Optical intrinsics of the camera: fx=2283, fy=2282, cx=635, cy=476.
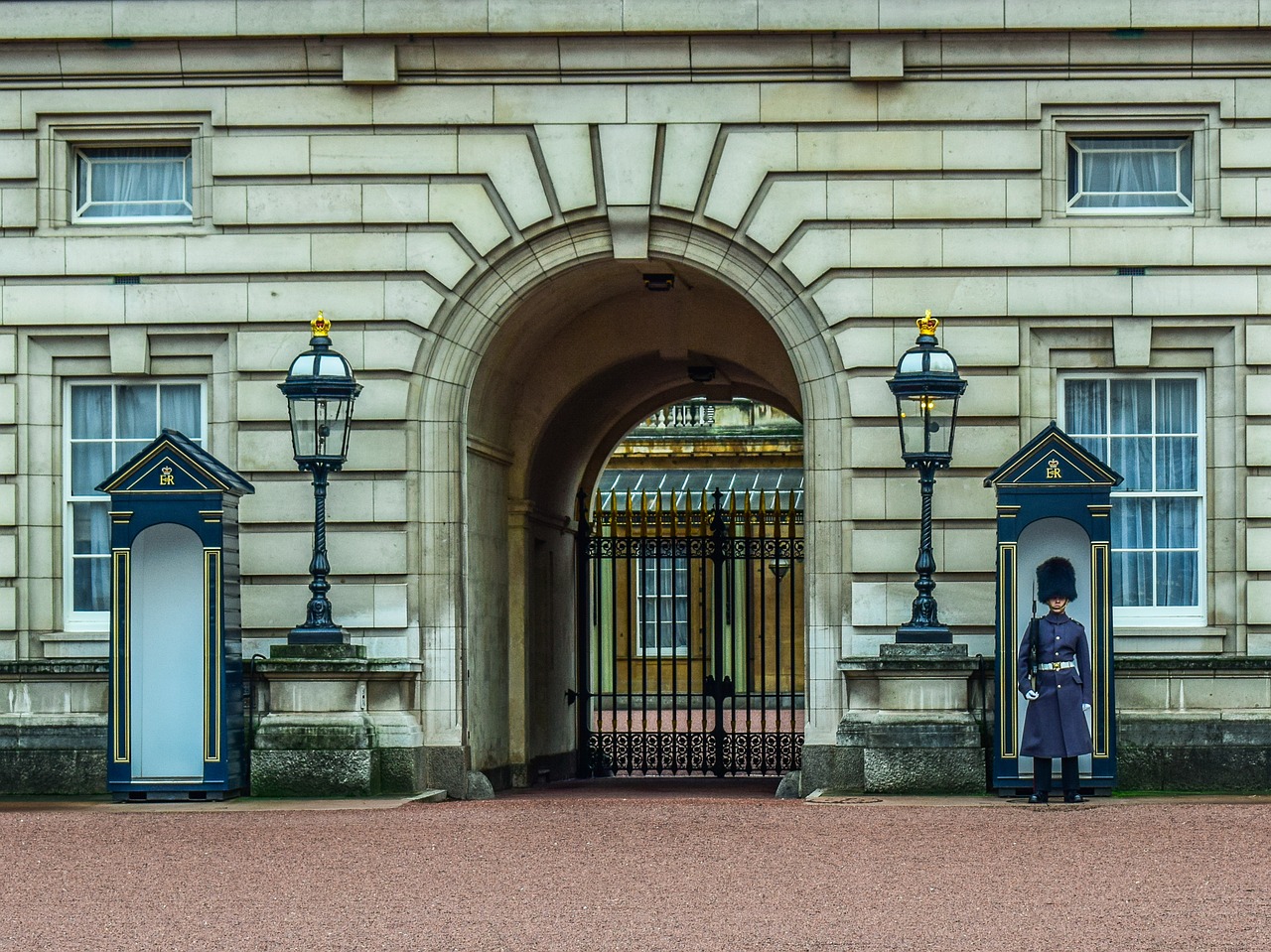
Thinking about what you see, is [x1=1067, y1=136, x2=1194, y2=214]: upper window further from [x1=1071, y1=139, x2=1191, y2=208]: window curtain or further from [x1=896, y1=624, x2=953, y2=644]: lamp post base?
[x1=896, y1=624, x2=953, y2=644]: lamp post base

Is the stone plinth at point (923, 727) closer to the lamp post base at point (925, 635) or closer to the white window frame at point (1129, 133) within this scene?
the lamp post base at point (925, 635)

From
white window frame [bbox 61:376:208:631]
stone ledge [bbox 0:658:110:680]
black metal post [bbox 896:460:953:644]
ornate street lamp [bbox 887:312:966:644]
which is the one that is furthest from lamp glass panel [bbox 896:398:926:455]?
stone ledge [bbox 0:658:110:680]

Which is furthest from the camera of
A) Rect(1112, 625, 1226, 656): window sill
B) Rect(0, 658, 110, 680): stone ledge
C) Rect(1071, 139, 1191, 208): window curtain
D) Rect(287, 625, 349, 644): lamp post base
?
Rect(1071, 139, 1191, 208): window curtain

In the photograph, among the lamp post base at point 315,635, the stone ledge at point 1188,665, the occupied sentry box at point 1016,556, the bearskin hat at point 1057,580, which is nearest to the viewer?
the bearskin hat at point 1057,580

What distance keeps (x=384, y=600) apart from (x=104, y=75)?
406 centimetres

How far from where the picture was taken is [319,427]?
48.0ft

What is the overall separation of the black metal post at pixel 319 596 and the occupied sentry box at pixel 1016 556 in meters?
4.25

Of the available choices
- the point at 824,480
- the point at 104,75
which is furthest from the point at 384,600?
the point at 104,75

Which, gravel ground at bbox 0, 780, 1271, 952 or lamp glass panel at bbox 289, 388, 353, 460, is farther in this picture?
lamp glass panel at bbox 289, 388, 353, 460

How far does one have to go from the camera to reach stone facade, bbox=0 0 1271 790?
15047mm

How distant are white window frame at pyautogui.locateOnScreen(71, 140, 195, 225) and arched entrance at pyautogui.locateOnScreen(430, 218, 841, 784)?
2053mm

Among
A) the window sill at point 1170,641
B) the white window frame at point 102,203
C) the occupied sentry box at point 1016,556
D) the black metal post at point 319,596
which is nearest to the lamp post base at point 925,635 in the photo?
the occupied sentry box at point 1016,556

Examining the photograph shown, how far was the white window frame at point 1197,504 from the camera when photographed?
1520 cm

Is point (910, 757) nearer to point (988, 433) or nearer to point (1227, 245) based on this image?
point (988, 433)
